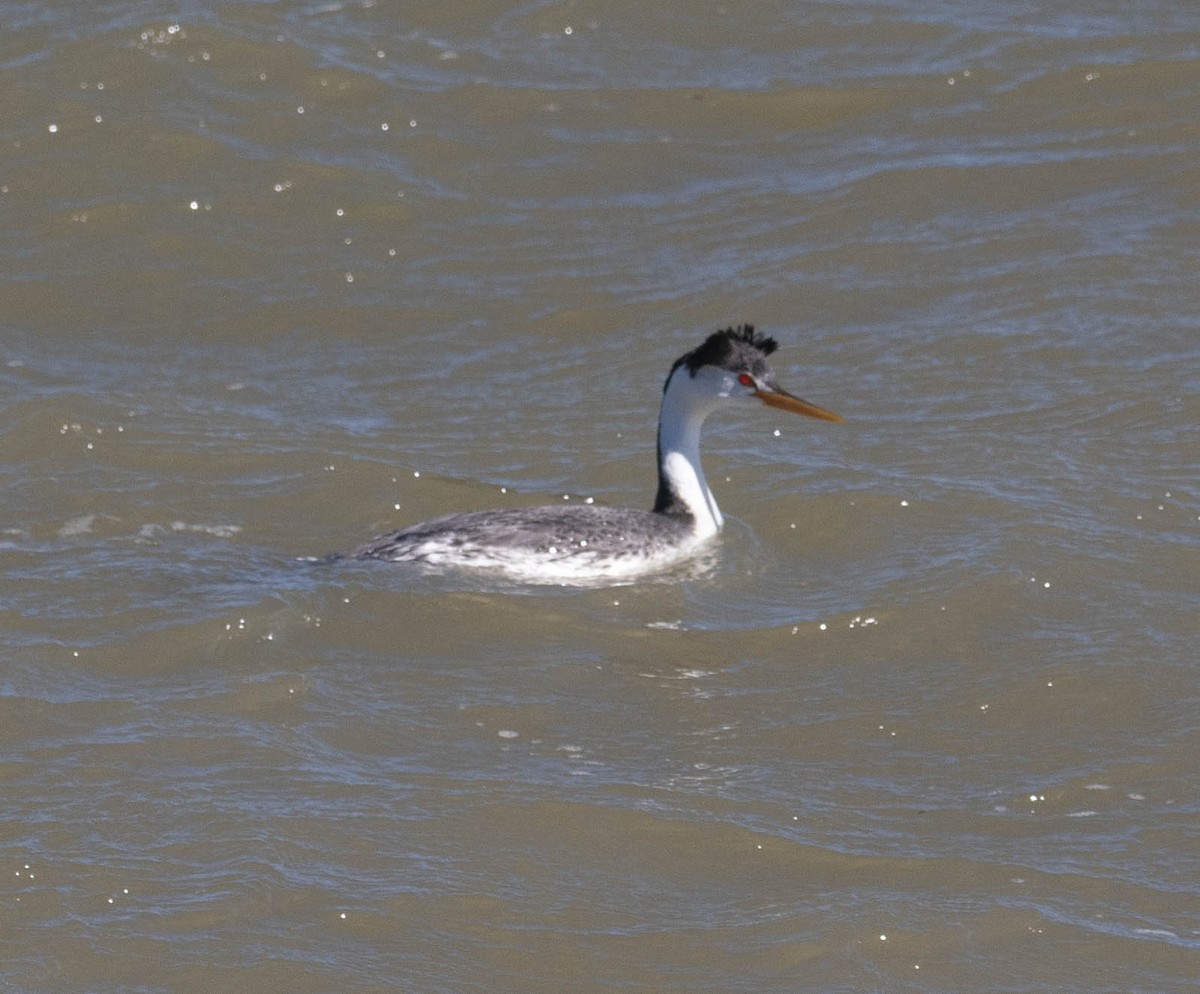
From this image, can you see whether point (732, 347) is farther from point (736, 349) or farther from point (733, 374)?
point (733, 374)

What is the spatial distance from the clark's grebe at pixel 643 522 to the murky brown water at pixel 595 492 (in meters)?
0.20

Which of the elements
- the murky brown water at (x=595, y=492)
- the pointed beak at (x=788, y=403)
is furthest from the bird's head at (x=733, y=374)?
the murky brown water at (x=595, y=492)

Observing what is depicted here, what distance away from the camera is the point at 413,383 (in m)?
11.6

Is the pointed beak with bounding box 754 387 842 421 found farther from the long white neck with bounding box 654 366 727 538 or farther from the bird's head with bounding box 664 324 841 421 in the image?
the long white neck with bounding box 654 366 727 538

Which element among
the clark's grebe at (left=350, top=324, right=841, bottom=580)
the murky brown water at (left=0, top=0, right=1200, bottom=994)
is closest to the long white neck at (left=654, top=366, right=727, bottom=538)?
the clark's grebe at (left=350, top=324, right=841, bottom=580)

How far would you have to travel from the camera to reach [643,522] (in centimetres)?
961

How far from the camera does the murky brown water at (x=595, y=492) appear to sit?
6.11 m

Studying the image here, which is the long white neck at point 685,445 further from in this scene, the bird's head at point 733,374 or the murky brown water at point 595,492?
the murky brown water at point 595,492

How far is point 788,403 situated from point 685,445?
→ 54 cm

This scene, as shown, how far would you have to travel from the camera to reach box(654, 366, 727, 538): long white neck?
388 inches

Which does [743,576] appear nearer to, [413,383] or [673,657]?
[673,657]

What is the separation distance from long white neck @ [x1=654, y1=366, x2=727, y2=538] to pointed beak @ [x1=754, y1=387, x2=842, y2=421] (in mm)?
225

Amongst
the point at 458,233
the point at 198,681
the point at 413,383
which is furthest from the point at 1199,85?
the point at 198,681

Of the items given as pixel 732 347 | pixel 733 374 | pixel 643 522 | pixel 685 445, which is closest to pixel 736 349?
pixel 732 347
